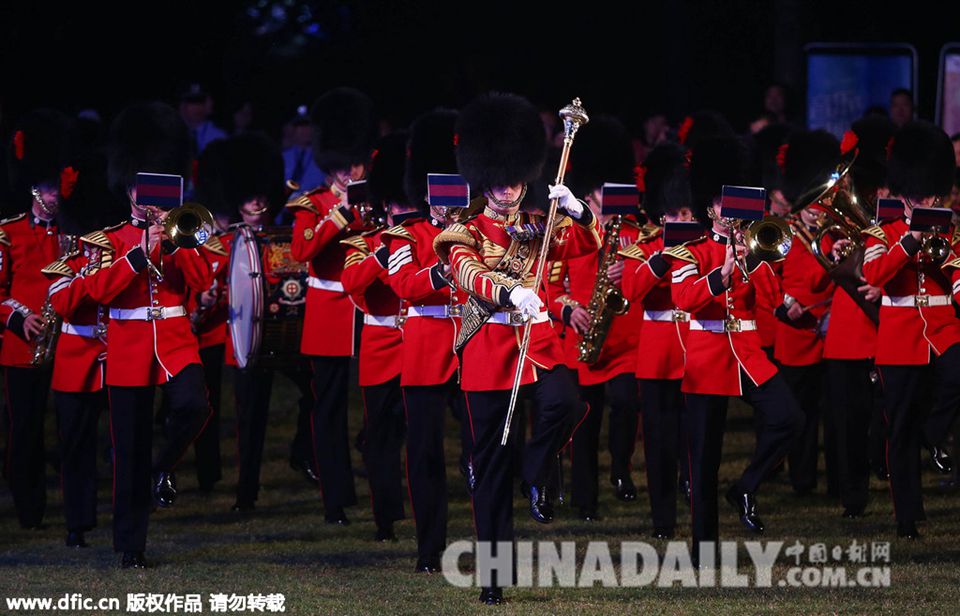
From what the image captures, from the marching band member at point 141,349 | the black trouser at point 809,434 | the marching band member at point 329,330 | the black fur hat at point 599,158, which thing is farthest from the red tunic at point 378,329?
the black trouser at point 809,434

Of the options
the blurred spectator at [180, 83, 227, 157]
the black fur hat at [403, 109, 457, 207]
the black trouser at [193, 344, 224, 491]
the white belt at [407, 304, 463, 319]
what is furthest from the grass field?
the blurred spectator at [180, 83, 227, 157]

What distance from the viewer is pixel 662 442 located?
33.3ft

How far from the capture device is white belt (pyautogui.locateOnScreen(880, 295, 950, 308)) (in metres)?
9.93

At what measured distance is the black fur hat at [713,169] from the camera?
32.0 feet

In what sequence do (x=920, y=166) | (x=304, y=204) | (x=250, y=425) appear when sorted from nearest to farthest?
(x=920, y=166)
(x=304, y=204)
(x=250, y=425)

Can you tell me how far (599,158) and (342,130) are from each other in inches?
49.8

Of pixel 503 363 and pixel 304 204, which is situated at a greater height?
pixel 304 204

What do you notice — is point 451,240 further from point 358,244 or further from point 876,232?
point 876,232

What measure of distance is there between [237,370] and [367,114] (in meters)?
1.52

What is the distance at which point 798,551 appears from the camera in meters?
9.64

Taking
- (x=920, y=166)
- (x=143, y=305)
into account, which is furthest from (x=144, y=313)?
(x=920, y=166)

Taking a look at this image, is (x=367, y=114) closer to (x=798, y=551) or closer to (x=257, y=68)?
(x=798, y=551)

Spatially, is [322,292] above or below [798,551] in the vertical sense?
above

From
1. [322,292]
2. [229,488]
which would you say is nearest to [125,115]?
[322,292]
